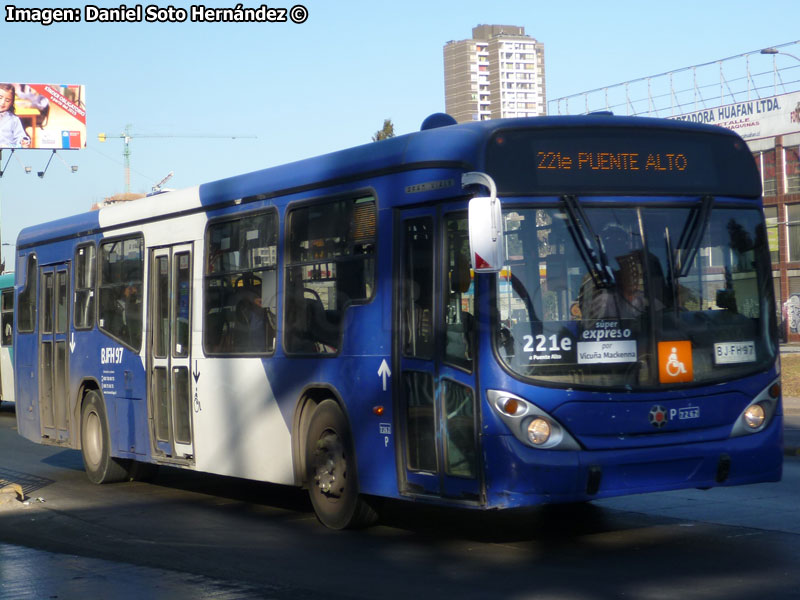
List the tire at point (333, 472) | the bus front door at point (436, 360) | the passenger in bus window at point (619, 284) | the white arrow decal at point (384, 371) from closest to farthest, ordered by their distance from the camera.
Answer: the passenger in bus window at point (619, 284) → the bus front door at point (436, 360) → the white arrow decal at point (384, 371) → the tire at point (333, 472)

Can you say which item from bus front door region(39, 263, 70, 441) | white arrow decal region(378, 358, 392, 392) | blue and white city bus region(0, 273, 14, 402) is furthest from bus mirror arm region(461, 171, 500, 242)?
blue and white city bus region(0, 273, 14, 402)

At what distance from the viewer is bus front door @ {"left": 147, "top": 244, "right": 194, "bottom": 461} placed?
1234 cm

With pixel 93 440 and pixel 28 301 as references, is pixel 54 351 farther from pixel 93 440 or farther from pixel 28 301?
pixel 93 440

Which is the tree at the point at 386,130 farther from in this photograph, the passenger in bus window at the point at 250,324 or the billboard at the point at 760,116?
the passenger in bus window at the point at 250,324

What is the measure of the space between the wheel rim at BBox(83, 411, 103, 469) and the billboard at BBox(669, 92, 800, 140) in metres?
49.8

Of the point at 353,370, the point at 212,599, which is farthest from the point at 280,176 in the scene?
the point at 212,599

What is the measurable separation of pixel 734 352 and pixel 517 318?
66.9 inches

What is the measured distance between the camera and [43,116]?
2437 inches

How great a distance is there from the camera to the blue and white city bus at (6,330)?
27.0 m

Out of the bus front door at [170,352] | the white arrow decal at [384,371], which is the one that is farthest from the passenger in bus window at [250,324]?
the white arrow decal at [384,371]

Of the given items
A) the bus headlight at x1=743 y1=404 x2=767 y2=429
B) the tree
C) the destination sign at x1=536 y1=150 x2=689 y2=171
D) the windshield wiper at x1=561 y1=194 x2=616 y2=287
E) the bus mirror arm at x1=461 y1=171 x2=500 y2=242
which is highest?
the tree

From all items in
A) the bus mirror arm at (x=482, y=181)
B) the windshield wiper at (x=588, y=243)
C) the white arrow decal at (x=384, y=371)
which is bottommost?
the white arrow decal at (x=384, y=371)

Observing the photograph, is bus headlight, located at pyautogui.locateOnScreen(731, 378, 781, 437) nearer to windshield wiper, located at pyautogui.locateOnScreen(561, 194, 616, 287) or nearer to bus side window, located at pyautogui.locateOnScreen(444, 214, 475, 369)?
windshield wiper, located at pyautogui.locateOnScreen(561, 194, 616, 287)

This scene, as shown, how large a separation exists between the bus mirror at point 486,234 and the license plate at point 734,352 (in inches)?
74.2
